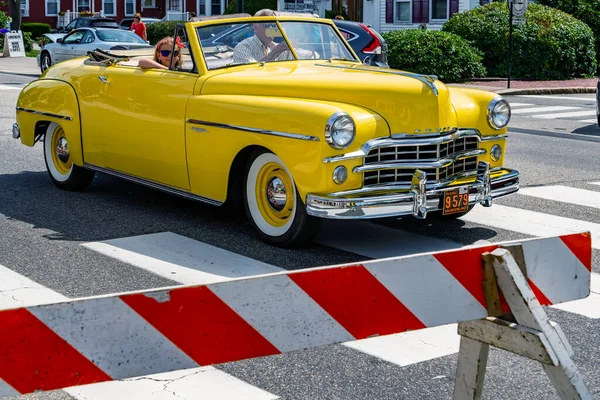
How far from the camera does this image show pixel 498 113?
806 cm

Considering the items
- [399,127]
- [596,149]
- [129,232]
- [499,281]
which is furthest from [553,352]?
[596,149]

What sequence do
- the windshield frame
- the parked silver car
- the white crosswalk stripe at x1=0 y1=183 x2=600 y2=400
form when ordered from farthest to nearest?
1. the parked silver car
2. the windshield frame
3. the white crosswalk stripe at x1=0 y1=183 x2=600 y2=400

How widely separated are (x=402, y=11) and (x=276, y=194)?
117ft

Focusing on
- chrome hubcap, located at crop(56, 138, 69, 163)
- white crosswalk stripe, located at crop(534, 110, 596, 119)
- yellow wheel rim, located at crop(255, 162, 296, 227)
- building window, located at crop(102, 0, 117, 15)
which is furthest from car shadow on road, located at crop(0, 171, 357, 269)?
building window, located at crop(102, 0, 117, 15)

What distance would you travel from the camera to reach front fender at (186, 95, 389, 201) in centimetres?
700

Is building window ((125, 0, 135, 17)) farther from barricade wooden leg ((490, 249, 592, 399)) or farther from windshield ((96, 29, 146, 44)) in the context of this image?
barricade wooden leg ((490, 249, 592, 399))

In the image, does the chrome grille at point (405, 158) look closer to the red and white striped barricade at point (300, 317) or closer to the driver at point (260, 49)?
the driver at point (260, 49)

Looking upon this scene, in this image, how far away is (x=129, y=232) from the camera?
320 inches

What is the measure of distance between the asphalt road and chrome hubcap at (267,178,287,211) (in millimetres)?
325

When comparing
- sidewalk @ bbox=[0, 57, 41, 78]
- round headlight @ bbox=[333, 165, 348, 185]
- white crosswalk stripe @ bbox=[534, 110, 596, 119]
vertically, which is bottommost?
white crosswalk stripe @ bbox=[534, 110, 596, 119]

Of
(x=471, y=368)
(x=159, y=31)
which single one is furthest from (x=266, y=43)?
(x=159, y=31)

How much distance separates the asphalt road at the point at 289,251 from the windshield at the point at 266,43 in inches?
54.4

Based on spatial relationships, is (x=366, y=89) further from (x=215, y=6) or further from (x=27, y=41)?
(x=215, y=6)

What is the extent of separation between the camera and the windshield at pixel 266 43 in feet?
27.8
